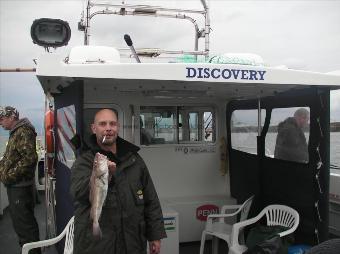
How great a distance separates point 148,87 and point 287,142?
1.81 meters

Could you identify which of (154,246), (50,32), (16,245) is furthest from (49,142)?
(154,246)

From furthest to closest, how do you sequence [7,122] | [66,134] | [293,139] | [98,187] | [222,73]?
1. [7,122]
2. [293,139]
3. [66,134]
4. [222,73]
5. [98,187]

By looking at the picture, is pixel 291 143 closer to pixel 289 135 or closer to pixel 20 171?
pixel 289 135

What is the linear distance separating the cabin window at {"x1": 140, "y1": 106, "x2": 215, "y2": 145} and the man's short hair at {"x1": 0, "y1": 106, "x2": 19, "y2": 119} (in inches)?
68.6

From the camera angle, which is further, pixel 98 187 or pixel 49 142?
pixel 49 142

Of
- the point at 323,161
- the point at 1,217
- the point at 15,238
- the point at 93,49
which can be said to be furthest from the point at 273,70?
the point at 1,217

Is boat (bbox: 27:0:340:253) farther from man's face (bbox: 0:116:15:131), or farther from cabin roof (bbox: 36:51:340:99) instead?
man's face (bbox: 0:116:15:131)

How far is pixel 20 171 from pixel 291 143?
3242 millimetres

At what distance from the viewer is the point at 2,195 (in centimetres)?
793

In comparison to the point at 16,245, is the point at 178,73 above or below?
above

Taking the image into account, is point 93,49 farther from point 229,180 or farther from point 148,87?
point 229,180

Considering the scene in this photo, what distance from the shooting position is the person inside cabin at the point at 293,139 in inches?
181

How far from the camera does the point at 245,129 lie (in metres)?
6.02

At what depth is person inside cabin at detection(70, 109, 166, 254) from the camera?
290 centimetres
